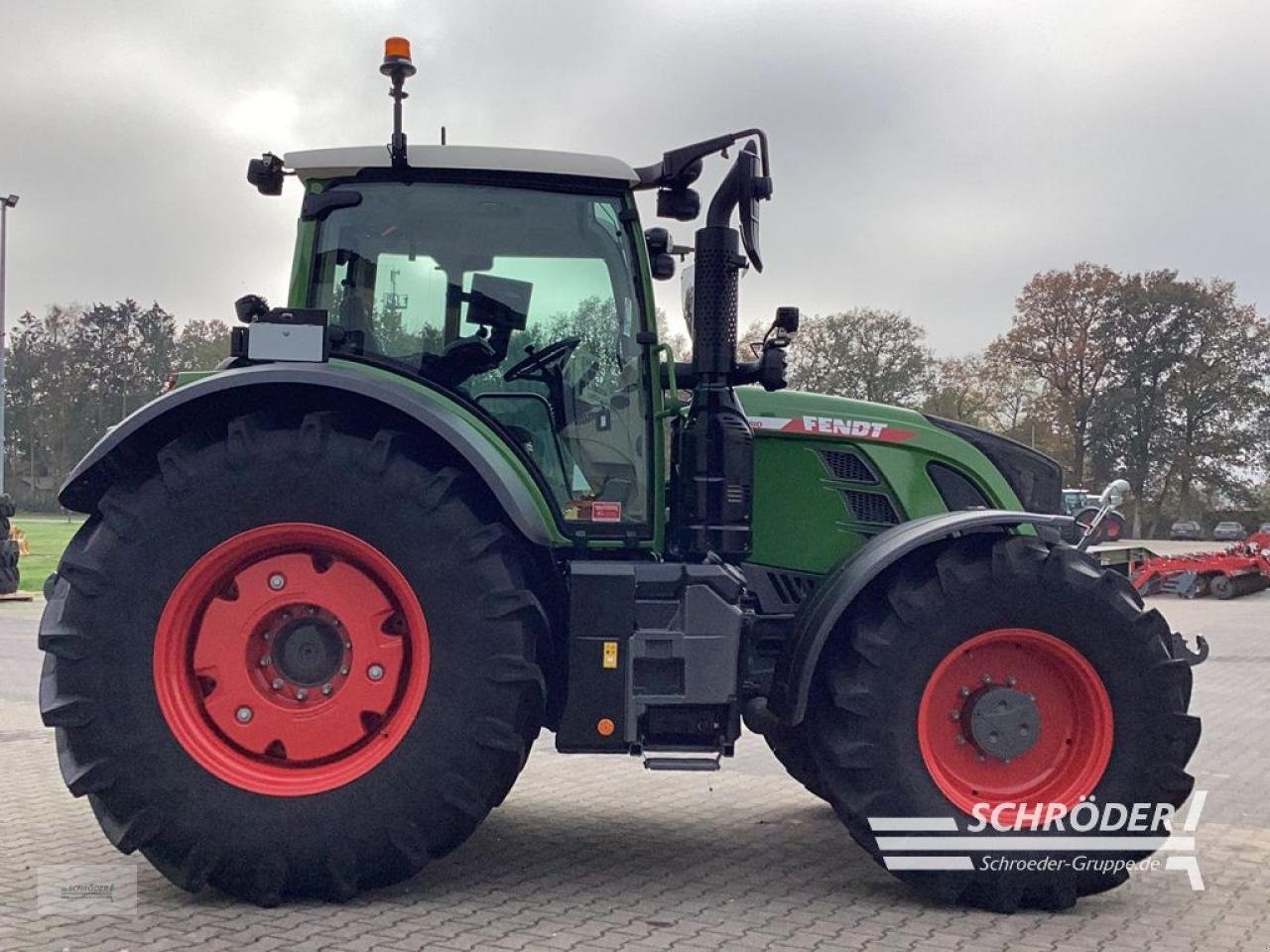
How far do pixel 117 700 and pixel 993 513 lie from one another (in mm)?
3279

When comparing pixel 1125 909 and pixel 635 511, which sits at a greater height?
pixel 635 511

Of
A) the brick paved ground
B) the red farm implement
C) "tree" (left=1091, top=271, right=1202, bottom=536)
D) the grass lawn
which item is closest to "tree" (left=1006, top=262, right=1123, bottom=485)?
"tree" (left=1091, top=271, right=1202, bottom=536)

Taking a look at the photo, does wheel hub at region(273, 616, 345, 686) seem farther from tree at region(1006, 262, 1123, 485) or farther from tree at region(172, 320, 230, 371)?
tree at region(172, 320, 230, 371)

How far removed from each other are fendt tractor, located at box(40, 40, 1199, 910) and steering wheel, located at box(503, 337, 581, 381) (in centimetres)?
2

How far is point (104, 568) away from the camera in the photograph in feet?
14.6

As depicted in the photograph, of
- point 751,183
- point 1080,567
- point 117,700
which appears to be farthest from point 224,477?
point 1080,567

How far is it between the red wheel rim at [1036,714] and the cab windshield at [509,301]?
138cm

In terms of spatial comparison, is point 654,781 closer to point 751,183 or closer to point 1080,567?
point 1080,567

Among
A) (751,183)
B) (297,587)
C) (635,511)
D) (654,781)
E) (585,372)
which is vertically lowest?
(654,781)

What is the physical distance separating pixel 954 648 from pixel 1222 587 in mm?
21725

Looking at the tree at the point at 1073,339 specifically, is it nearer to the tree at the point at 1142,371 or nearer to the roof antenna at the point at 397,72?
the tree at the point at 1142,371

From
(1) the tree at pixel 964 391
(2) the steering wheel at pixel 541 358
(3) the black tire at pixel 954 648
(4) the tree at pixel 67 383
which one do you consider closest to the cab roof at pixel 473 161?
(2) the steering wheel at pixel 541 358

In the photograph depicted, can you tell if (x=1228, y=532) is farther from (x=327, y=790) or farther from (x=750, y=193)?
(x=327, y=790)

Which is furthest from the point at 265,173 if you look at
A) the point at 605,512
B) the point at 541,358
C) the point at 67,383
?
the point at 67,383
